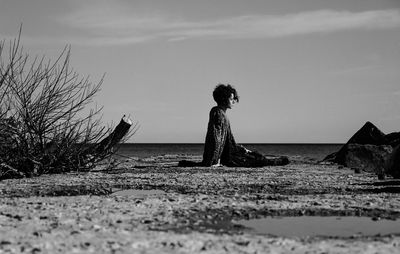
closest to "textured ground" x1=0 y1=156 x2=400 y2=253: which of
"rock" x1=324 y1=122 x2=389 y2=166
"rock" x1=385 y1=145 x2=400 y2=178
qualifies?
"rock" x1=385 y1=145 x2=400 y2=178

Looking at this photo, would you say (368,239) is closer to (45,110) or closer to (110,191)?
(110,191)

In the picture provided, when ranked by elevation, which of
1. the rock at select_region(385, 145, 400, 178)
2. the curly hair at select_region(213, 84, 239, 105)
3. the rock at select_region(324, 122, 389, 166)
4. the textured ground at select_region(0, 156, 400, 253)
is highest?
the curly hair at select_region(213, 84, 239, 105)

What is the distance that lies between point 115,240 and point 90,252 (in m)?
0.40

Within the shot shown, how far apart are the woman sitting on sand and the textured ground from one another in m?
4.00

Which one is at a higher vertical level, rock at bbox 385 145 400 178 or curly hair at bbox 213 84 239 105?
curly hair at bbox 213 84 239 105

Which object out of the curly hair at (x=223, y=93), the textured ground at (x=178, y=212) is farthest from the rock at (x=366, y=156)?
the textured ground at (x=178, y=212)

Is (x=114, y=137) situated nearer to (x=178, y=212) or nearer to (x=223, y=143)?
(x=223, y=143)

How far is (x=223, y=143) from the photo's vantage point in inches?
553

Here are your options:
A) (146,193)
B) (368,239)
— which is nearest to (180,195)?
(146,193)

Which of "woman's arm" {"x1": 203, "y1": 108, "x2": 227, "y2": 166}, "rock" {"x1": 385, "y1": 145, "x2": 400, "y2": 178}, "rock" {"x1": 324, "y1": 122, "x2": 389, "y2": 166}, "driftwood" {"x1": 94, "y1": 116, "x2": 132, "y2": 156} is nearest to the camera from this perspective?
"rock" {"x1": 385, "y1": 145, "x2": 400, "y2": 178}

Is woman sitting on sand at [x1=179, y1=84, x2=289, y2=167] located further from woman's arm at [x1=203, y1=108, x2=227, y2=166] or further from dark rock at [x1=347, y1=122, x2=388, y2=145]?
dark rock at [x1=347, y1=122, x2=388, y2=145]

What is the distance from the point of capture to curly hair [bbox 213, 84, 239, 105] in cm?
1409

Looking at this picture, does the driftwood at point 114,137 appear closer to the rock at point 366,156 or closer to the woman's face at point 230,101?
the woman's face at point 230,101

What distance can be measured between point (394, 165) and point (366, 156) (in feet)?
17.4
